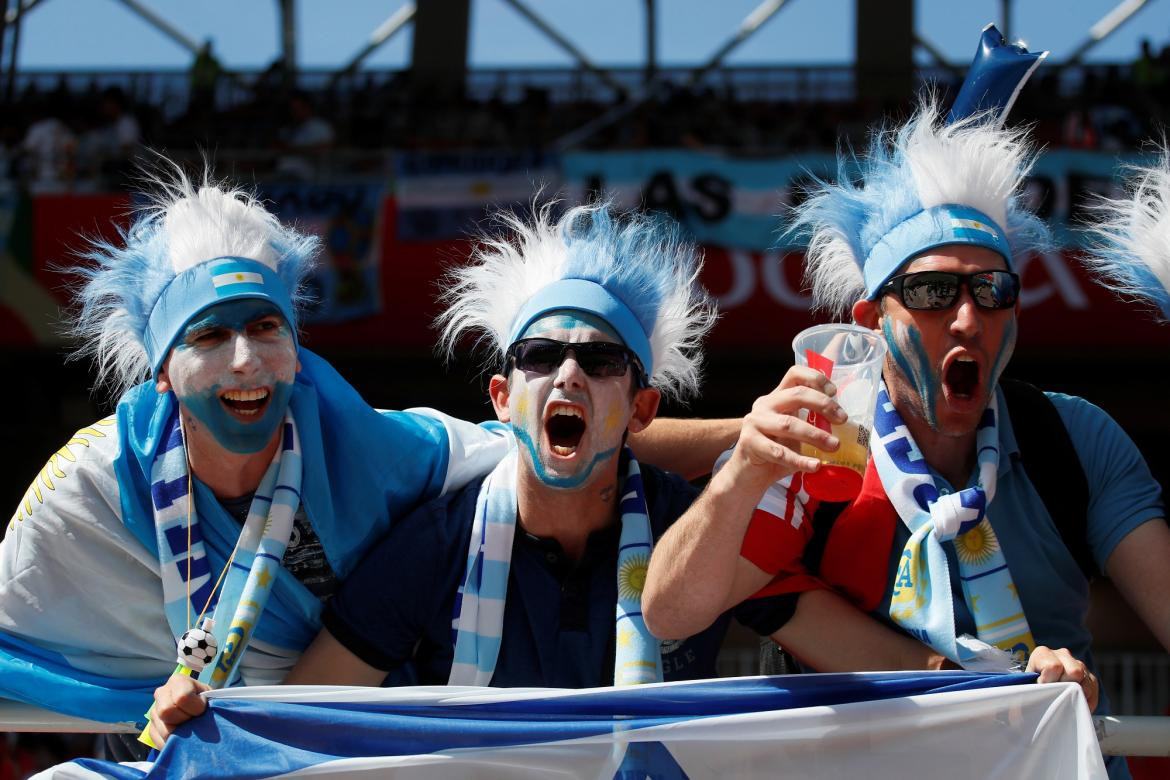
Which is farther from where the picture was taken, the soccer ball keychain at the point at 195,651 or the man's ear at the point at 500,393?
the man's ear at the point at 500,393

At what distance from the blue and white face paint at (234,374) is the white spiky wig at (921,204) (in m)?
1.21

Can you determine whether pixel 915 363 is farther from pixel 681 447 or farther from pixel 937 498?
pixel 681 447

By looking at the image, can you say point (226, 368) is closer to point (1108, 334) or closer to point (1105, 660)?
point (1105, 660)

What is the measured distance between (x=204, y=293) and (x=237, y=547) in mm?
577

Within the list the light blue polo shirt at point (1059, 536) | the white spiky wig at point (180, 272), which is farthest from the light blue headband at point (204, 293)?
the light blue polo shirt at point (1059, 536)

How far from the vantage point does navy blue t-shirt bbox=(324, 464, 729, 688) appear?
2723 millimetres

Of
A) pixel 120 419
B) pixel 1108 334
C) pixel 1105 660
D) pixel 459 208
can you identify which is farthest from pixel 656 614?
pixel 1108 334

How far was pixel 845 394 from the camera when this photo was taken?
2.20 m

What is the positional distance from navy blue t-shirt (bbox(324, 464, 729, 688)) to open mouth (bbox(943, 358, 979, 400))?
668 mm

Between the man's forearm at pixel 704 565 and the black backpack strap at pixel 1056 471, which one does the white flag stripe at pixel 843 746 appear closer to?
the man's forearm at pixel 704 565

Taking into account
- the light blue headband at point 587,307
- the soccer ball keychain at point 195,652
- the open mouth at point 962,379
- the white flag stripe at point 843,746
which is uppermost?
the light blue headband at point 587,307

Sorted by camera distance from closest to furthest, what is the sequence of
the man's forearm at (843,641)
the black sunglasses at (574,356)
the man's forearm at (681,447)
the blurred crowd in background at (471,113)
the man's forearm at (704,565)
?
1. the man's forearm at (704,565)
2. the man's forearm at (843,641)
3. the black sunglasses at (574,356)
4. the man's forearm at (681,447)
5. the blurred crowd in background at (471,113)

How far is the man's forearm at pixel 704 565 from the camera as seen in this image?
7.47 feet

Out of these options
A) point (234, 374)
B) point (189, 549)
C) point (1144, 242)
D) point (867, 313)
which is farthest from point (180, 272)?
point (1144, 242)
